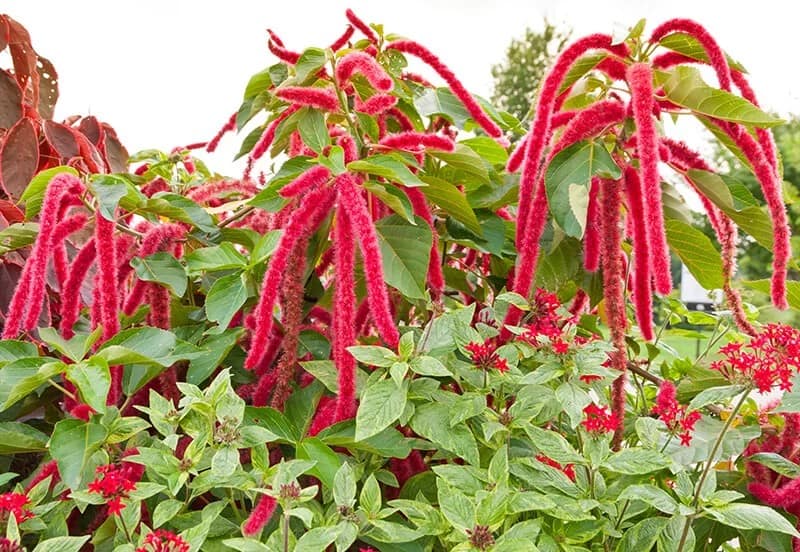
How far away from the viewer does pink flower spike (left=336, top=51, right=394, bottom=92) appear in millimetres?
902

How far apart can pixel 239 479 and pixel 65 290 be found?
0.36 meters

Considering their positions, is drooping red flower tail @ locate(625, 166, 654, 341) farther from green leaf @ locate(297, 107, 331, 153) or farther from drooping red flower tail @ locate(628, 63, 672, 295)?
green leaf @ locate(297, 107, 331, 153)

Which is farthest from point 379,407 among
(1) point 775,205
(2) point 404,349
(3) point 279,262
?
(1) point 775,205

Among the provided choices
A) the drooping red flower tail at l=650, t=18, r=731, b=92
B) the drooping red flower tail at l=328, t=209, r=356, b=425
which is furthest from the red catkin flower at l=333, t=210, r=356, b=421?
the drooping red flower tail at l=650, t=18, r=731, b=92

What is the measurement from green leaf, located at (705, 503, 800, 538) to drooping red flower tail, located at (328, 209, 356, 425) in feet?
1.23

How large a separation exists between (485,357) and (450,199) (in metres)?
0.23

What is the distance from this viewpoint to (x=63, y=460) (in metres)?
0.77

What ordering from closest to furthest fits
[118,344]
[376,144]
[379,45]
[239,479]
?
[239,479], [118,344], [376,144], [379,45]

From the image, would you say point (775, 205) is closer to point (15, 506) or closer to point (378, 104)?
point (378, 104)

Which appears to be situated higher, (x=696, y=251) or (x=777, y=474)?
(x=696, y=251)

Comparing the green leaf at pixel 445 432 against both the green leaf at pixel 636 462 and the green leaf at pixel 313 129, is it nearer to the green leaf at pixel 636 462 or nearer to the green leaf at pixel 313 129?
the green leaf at pixel 636 462

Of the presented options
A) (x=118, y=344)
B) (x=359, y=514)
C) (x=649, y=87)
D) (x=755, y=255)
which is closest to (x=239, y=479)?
(x=359, y=514)

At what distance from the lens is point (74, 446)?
2.56 feet

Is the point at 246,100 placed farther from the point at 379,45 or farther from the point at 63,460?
the point at 63,460
